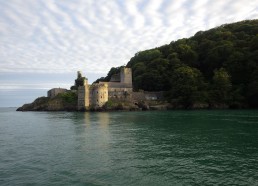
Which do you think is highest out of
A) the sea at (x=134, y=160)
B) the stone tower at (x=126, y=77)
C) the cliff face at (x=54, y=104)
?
the stone tower at (x=126, y=77)

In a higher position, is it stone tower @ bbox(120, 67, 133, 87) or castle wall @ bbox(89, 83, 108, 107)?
stone tower @ bbox(120, 67, 133, 87)

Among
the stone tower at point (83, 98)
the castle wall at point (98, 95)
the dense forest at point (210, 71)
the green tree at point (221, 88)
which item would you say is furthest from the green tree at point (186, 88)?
the stone tower at point (83, 98)

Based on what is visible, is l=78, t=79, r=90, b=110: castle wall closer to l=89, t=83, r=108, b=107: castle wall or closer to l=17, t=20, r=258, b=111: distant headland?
l=17, t=20, r=258, b=111: distant headland

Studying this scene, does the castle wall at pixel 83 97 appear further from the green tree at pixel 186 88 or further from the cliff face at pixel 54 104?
the green tree at pixel 186 88

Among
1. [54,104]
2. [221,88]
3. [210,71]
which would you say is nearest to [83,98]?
[54,104]

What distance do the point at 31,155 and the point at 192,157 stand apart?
1188 cm

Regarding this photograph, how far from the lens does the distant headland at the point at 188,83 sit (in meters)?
81.0

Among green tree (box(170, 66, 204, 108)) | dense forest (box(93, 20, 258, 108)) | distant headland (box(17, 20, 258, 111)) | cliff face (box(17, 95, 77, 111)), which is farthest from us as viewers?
cliff face (box(17, 95, 77, 111))

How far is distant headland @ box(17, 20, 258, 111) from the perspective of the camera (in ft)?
266

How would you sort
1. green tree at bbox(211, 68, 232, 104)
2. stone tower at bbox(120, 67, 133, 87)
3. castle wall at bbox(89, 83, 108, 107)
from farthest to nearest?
stone tower at bbox(120, 67, 133, 87) → castle wall at bbox(89, 83, 108, 107) → green tree at bbox(211, 68, 232, 104)

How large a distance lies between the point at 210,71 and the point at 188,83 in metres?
18.3

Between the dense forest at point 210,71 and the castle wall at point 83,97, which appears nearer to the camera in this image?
the dense forest at point 210,71

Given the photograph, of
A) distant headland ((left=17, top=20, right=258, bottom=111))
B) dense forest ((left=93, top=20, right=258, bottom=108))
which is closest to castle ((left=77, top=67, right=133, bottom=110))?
distant headland ((left=17, top=20, right=258, bottom=111))

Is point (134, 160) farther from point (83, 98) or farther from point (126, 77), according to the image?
point (126, 77)
